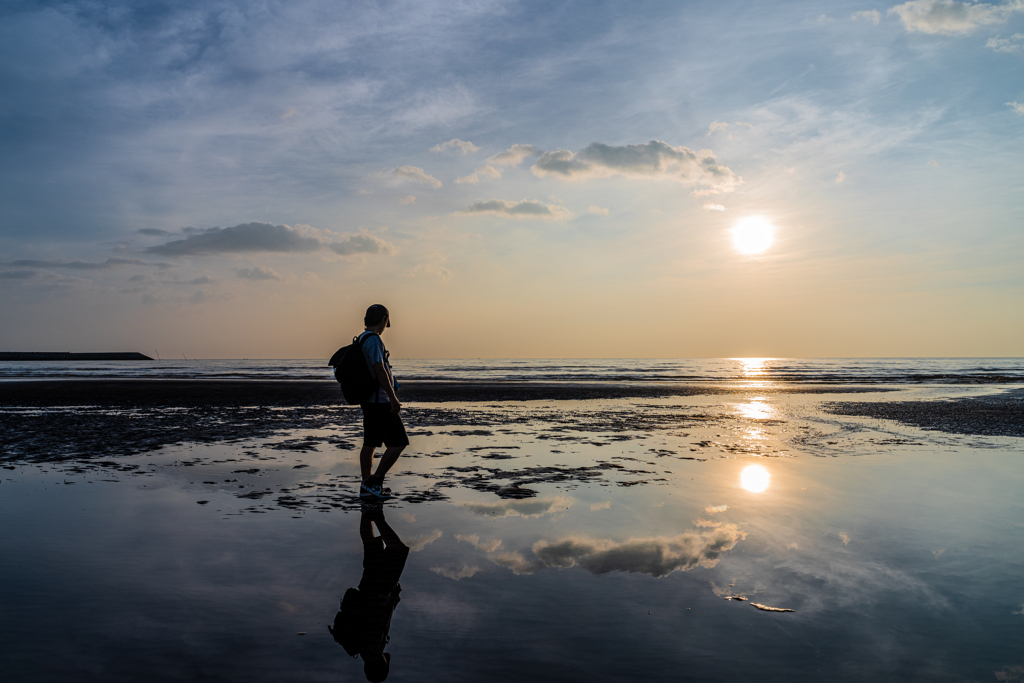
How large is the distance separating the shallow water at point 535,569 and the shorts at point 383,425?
2.63 ft

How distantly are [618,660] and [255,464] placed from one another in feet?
26.9

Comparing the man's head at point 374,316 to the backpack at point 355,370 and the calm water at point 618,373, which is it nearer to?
the backpack at point 355,370

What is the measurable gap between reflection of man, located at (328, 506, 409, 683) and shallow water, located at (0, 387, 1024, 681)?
8 cm

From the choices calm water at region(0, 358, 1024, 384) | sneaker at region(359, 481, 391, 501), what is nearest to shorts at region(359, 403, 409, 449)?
sneaker at region(359, 481, 391, 501)

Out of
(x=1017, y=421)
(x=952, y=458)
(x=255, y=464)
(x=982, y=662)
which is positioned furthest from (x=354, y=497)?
(x=1017, y=421)

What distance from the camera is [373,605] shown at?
402 cm

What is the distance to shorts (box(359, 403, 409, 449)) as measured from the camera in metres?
7.15

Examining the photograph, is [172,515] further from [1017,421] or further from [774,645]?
[1017,421]

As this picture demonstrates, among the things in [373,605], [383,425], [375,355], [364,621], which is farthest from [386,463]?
[364,621]

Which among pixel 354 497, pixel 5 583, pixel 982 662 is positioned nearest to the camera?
pixel 982 662

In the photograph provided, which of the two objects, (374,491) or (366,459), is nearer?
(374,491)

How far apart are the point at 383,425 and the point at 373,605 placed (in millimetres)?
3367

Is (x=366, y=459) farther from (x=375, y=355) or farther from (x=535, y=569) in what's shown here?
(x=535, y=569)

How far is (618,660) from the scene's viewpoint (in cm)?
326
